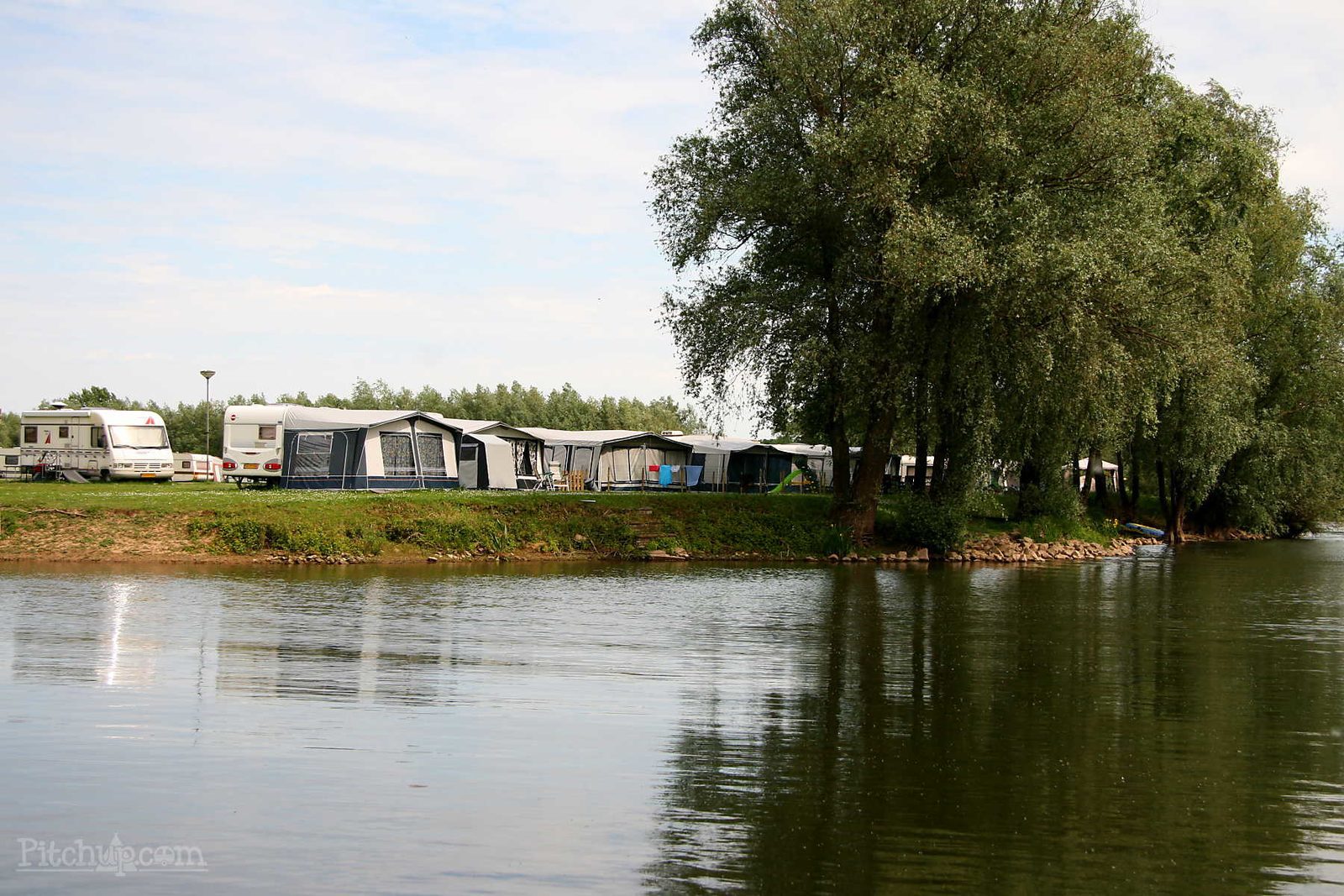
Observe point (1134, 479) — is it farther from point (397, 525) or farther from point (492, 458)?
point (397, 525)

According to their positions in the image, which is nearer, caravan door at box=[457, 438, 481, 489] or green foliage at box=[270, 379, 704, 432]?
caravan door at box=[457, 438, 481, 489]

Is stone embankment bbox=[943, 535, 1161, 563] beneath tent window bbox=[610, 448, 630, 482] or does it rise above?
beneath

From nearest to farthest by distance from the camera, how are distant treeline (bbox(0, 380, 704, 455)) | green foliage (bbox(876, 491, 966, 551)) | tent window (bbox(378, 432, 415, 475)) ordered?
green foliage (bbox(876, 491, 966, 551)) → tent window (bbox(378, 432, 415, 475)) → distant treeline (bbox(0, 380, 704, 455))

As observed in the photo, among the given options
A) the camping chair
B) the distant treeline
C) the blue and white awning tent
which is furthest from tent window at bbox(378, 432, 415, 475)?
the distant treeline

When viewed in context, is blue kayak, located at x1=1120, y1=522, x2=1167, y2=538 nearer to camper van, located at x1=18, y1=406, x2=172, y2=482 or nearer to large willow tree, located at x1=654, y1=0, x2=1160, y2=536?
large willow tree, located at x1=654, y1=0, x2=1160, y2=536

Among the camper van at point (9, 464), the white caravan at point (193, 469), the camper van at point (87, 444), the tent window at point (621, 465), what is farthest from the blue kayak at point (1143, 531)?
the camper van at point (9, 464)

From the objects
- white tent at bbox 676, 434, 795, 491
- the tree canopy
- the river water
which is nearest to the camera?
the river water

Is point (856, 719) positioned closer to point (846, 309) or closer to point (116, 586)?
point (116, 586)

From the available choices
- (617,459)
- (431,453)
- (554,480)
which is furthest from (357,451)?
(617,459)

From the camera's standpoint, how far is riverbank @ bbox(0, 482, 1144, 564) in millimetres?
25891

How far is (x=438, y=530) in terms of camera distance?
28953 millimetres

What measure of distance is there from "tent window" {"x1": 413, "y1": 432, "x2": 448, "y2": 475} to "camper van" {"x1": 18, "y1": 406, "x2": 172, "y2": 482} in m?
12.8

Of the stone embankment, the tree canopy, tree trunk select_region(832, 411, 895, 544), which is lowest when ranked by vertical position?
the stone embankment

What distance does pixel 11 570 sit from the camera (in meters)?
23.0
